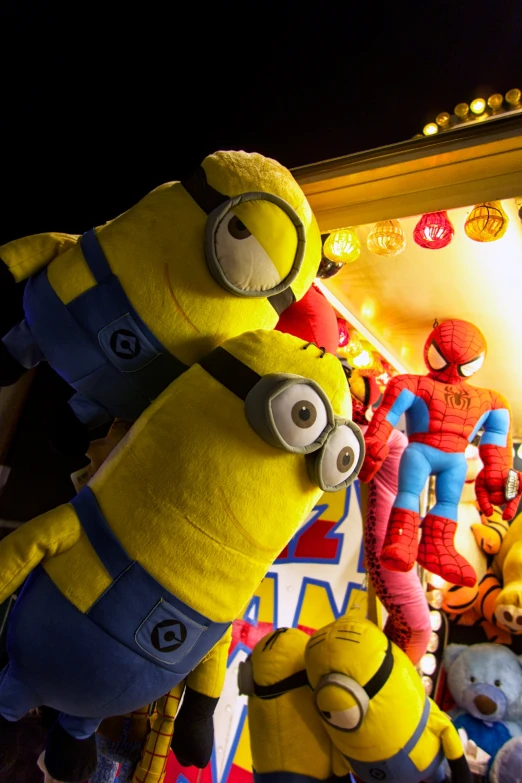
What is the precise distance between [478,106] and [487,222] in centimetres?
28

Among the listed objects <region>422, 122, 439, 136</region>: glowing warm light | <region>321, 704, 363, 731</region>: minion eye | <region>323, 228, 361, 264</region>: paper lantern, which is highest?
<region>422, 122, 439, 136</region>: glowing warm light

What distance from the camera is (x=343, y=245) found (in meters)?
1.16

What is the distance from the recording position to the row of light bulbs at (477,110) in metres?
1.03

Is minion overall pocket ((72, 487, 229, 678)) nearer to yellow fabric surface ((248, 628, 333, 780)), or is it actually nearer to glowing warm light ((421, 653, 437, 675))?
yellow fabric surface ((248, 628, 333, 780))

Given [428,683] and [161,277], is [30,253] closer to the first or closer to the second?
[161,277]

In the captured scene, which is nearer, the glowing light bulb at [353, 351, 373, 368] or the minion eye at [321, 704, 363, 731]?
the minion eye at [321, 704, 363, 731]

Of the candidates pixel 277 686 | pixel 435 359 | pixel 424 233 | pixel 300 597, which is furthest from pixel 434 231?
pixel 300 597

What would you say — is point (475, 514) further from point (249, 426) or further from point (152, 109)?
point (152, 109)

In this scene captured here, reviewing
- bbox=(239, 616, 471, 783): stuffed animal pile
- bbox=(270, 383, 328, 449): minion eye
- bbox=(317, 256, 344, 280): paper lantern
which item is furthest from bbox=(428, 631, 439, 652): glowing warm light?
bbox=(270, 383, 328, 449): minion eye

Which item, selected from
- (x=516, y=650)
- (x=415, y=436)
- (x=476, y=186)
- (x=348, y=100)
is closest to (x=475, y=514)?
(x=516, y=650)

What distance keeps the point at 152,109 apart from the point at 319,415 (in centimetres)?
122

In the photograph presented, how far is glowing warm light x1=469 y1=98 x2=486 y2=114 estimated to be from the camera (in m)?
1.08

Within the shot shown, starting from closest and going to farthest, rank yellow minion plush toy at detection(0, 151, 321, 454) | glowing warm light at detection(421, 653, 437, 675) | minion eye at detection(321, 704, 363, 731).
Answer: yellow minion plush toy at detection(0, 151, 321, 454) → minion eye at detection(321, 704, 363, 731) → glowing warm light at detection(421, 653, 437, 675)

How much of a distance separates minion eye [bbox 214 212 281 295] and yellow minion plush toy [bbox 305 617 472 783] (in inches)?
30.8
